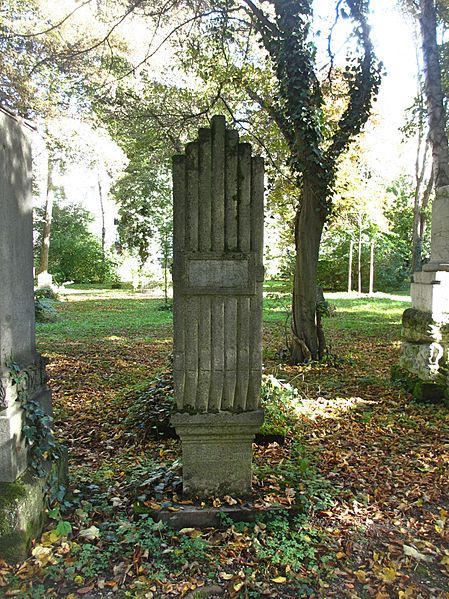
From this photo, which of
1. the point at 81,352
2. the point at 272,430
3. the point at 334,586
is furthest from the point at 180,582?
the point at 81,352

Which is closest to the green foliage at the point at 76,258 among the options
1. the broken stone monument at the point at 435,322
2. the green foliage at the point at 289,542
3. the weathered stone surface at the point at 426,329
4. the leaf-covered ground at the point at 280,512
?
the leaf-covered ground at the point at 280,512

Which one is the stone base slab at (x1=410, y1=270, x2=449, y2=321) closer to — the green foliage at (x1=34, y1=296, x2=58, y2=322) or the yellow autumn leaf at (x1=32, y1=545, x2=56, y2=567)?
the yellow autumn leaf at (x1=32, y1=545, x2=56, y2=567)

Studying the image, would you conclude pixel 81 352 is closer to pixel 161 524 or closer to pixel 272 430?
pixel 272 430

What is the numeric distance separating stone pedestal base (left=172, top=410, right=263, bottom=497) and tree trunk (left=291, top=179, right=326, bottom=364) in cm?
517

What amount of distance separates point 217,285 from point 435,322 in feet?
13.6

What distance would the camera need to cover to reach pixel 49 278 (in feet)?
70.1

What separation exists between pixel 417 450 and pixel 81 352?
653 cm

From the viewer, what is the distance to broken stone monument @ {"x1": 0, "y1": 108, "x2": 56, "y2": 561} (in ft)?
9.01

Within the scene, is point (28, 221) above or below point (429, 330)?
above

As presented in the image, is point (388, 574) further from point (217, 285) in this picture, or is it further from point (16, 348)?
point (16, 348)

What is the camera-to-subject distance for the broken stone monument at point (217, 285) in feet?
10.3

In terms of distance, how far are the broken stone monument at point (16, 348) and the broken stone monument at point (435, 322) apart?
490 centimetres

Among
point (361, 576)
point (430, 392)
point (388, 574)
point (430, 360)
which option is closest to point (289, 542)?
point (361, 576)

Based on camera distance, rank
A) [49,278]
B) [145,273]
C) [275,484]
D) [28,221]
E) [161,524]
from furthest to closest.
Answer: [145,273]
[49,278]
[275,484]
[28,221]
[161,524]
